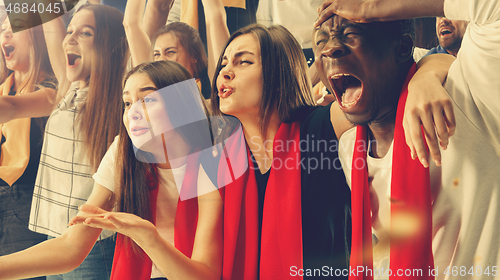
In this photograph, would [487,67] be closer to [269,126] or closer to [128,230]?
[269,126]

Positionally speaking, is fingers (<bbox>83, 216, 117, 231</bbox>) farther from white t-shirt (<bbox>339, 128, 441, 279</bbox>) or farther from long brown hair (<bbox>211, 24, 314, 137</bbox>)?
white t-shirt (<bbox>339, 128, 441, 279</bbox>)

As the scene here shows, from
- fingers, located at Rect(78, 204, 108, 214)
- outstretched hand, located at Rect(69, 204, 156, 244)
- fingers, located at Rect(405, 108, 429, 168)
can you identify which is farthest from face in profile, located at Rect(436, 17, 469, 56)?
fingers, located at Rect(78, 204, 108, 214)

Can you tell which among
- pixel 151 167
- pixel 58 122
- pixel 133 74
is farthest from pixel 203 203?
pixel 58 122

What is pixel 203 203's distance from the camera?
4.24 ft

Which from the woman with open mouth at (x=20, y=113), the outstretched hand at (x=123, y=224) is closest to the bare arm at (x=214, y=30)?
the outstretched hand at (x=123, y=224)

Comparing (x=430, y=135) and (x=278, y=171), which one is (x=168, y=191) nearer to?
(x=278, y=171)

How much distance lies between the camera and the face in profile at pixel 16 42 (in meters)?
1.52

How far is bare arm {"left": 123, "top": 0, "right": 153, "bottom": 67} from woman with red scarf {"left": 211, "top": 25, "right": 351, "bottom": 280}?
36 cm

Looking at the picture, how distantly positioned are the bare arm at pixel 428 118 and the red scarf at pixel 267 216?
0.39m

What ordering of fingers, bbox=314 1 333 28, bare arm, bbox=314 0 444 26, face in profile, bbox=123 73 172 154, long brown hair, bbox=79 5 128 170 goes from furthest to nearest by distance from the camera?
long brown hair, bbox=79 5 128 170, face in profile, bbox=123 73 172 154, fingers, bbox=314 1 333 28, bare arm, bbox=314 0 444 26

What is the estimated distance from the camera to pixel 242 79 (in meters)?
1.23

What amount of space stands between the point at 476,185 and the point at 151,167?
3.54 feet

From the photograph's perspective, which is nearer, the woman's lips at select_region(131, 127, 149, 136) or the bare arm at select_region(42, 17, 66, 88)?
the woman's lips at select_region(131, 127, 149, 136)

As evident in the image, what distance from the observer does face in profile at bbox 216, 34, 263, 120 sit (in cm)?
123
